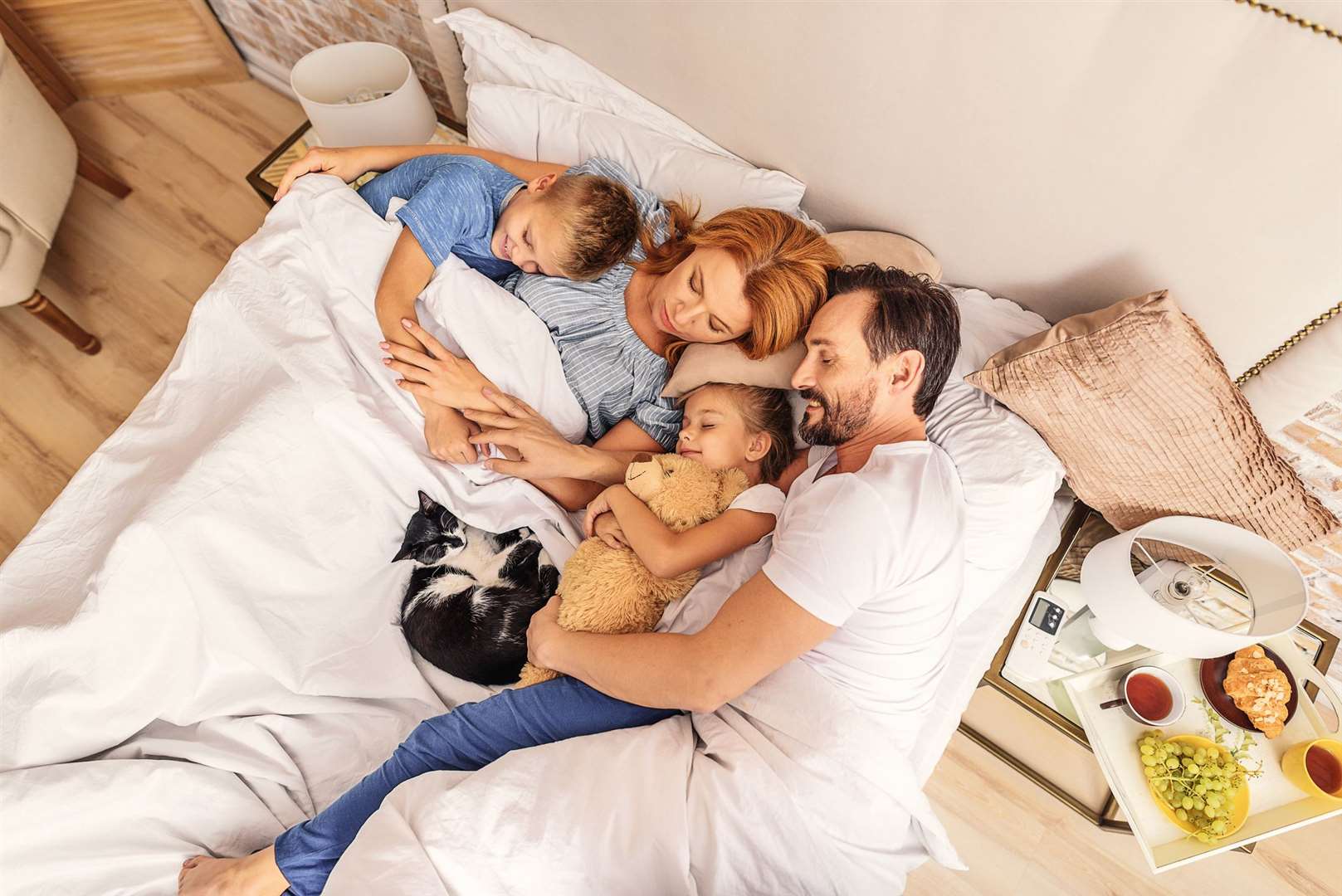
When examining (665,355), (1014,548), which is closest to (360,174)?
(665,355)

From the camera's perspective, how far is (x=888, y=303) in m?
1.30

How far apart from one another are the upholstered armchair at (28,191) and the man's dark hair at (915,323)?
239 centimetres

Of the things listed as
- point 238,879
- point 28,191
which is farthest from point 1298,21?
point 28,191

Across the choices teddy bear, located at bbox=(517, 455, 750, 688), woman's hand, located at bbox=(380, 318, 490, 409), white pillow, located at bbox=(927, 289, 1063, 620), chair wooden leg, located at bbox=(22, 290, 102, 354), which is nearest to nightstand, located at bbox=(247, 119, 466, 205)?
chair wooden leg, located at bbox=(22, 290, 102, 354)

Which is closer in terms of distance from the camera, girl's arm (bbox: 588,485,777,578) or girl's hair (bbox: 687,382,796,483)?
girl's arm (bbox: 588,485,777,578)

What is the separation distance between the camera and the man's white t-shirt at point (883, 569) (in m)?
1.15

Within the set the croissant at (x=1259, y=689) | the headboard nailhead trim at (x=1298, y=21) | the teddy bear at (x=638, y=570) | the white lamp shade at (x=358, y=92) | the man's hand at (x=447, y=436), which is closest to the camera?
the headboard nailhead trim at (x=1298, y=21)

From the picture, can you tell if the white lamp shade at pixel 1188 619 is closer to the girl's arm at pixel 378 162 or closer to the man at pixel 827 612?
the man at pixel 827 612

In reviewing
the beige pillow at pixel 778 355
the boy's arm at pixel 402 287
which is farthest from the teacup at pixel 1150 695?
the boy's arm at pixel 402 287

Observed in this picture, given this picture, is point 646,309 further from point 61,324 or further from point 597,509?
point 61,324

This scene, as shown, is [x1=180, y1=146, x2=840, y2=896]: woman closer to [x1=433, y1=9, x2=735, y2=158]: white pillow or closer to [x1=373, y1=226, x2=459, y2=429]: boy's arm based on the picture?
[x1=373, y1=226, x2=459, y2=429]: boy's arm

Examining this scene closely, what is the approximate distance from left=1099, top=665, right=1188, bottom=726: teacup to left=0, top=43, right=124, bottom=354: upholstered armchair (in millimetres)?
3086

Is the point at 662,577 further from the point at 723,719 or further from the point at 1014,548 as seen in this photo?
the point at 1014,548

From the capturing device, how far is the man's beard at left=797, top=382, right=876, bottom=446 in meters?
1.31
